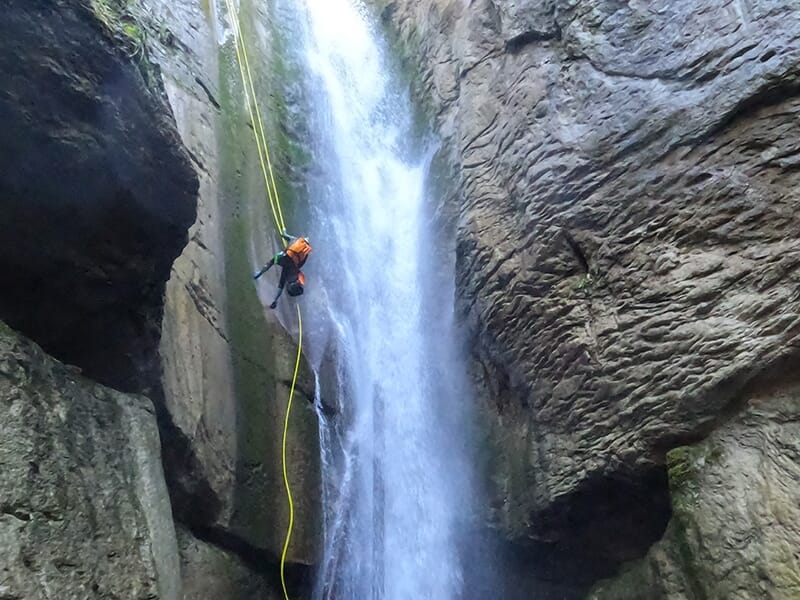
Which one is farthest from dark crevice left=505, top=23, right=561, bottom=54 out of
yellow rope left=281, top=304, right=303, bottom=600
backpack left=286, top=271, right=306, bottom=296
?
yellow rope left=281, top=304, right=303, bottom=600

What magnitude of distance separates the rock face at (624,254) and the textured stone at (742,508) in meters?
0.22

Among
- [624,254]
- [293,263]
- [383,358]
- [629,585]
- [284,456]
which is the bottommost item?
[629,585]

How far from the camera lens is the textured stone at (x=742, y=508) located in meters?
4.60

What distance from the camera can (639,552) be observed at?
6.15m

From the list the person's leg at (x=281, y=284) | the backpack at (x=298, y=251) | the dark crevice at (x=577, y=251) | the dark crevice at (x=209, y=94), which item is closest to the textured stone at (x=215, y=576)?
the person's leg at (x=281, y=284)

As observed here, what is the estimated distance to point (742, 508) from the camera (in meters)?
4.85

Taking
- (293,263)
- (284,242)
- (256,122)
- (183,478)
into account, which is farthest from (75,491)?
(256,122)

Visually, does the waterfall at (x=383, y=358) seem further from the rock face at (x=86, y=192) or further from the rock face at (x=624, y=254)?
the rock face at (x=86, y=192)

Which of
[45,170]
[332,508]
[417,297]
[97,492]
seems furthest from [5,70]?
[417,297]

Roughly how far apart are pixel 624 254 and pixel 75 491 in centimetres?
476

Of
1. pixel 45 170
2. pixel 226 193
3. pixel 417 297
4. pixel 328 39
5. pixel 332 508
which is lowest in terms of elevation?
pixel 332 508

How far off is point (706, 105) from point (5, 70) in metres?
5.31

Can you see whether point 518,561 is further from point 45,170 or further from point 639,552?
point 45,170

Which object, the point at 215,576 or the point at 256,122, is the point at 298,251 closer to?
the point at 256,122
